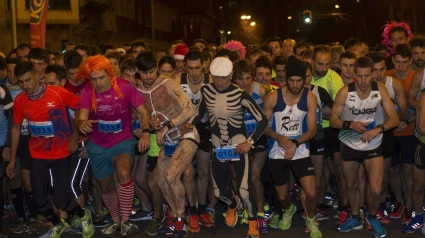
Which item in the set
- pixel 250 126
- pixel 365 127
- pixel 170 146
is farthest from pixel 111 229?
pixel 365 127

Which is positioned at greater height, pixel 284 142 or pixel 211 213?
pixel 284 142

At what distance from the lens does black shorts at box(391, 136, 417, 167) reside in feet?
32.3

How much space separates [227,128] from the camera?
9258 mm

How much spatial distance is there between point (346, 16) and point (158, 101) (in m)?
50.8

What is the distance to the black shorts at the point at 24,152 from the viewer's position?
10.0m

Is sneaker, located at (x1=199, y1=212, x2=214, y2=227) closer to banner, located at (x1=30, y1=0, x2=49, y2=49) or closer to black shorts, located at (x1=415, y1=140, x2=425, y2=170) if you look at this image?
black shorts, located at (x1=415, y1=140, x2=425, y2=170)

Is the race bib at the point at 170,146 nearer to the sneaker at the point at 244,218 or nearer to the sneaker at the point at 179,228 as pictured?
the sneaker at the point at 179,228

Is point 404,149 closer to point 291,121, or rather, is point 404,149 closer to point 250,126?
point 291,121

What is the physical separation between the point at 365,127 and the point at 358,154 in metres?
0.38

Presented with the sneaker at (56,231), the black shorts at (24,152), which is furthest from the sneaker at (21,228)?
the black shorts at (24,152)

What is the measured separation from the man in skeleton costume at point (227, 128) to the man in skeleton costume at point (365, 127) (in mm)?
1105

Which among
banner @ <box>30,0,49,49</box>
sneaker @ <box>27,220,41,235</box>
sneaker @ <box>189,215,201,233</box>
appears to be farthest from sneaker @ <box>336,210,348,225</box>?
banner @ <box>30,0,49,49</box>

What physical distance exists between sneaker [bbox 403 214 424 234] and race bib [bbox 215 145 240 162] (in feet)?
7.37

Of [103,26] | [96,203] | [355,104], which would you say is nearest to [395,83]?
[355,104]
